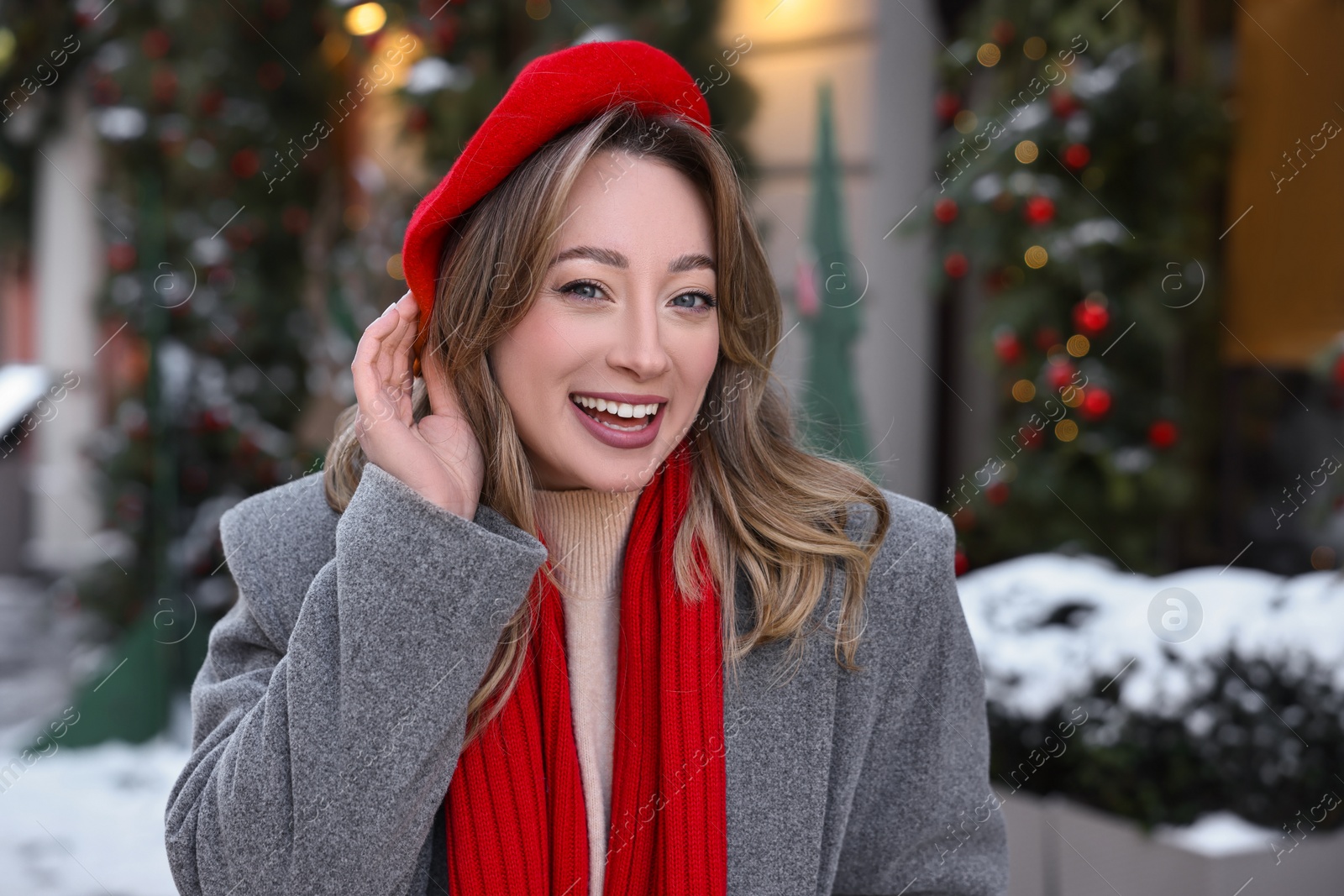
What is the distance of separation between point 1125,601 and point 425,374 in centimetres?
207

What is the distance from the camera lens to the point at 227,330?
4922 mm

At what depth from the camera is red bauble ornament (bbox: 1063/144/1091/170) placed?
3.16 metres

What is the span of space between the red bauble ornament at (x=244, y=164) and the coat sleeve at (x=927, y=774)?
424cm

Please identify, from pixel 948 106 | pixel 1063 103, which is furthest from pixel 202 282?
pixel 1063 103

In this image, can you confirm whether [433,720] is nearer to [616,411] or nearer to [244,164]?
[616,411]

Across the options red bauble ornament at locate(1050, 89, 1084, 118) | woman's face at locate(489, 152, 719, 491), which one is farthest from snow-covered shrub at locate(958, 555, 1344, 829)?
woman's face at locate(489, 152, 719, 491)

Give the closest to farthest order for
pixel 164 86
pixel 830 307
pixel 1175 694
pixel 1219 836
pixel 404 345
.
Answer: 1. pixel 404 345
2. pixel 1219 836
3. pixel 1175 694
4. pixel 830 307
5. pixel 164 86

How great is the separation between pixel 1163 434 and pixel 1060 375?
348 millimetres

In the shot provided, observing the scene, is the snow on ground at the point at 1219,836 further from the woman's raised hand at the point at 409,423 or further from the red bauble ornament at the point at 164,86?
the red bauble ornament at the point at 164,86

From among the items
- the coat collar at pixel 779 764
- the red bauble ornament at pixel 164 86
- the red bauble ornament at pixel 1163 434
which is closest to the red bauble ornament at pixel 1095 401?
the red bauble ornament at pixel 1163 434

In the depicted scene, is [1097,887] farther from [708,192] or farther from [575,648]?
[708,192]

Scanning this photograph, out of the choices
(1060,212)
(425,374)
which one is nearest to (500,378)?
(425,374)

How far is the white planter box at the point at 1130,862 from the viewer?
2.50 meters

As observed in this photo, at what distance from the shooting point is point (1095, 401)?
3.10m
